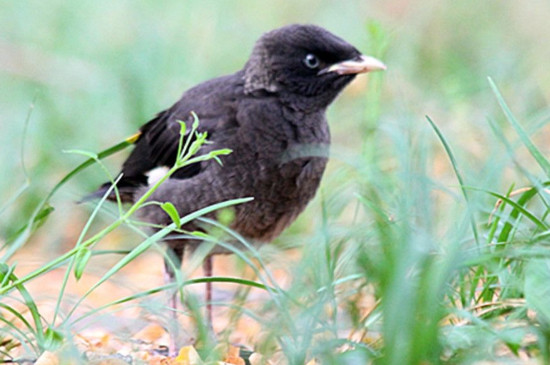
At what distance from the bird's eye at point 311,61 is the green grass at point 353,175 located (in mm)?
329

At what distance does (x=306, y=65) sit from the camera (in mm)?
4680

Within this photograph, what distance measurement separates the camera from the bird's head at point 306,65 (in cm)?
462

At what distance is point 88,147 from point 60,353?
12.2ft

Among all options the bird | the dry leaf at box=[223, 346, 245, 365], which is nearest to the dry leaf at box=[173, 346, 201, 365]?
the dry leaf at box=[223, 346, 245, 365]

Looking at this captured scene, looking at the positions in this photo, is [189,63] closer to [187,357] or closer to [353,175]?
[353,175]

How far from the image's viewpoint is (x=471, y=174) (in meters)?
3.71

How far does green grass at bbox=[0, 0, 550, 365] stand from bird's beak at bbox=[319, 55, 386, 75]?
25cm

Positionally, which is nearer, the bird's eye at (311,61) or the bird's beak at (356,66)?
the bird's beak at (356,66)

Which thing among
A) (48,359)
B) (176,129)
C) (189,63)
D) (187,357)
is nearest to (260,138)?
(176,129)

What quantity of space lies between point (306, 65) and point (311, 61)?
30 millimetres

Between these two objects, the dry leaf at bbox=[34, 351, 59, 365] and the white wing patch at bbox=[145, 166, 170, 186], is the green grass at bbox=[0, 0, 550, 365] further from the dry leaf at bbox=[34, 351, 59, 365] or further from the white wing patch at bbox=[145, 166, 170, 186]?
the white wing patch at bbox=[145, 166, 170, 186]

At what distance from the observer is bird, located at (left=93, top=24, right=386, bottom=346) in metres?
4.38

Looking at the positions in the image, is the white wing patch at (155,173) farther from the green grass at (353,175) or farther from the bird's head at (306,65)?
the bird's head at (306,65)

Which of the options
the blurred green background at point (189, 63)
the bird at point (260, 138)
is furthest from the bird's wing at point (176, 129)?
the blurred green background at point (189, 63)
